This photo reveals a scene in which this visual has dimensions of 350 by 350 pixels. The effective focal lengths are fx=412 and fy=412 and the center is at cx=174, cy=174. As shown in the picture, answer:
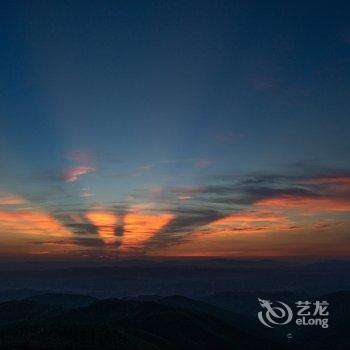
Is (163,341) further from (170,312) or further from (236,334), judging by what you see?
(236,334)

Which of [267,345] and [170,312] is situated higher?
[170,312]

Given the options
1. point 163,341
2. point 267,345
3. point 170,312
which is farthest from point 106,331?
point 267,345

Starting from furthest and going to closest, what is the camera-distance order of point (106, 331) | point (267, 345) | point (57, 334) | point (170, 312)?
point (267, 345)
point (170, 312)
point (106, 331)
point (57, 334)

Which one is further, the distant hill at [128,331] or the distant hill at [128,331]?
the distant hill at [128,331]

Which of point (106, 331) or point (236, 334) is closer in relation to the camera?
point (106, 331)

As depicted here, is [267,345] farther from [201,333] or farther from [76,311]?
[76,311]

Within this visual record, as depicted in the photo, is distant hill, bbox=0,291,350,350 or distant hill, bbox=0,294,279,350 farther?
distant hill, bbox=0,294,279,350

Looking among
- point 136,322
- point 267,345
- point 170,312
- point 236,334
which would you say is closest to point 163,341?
point 136,322

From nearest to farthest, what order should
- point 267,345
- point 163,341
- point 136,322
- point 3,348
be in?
point 3,348 → point 163,341 → point 136,322 → point 267,345

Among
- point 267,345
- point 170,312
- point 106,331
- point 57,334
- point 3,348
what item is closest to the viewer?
point 3,348
